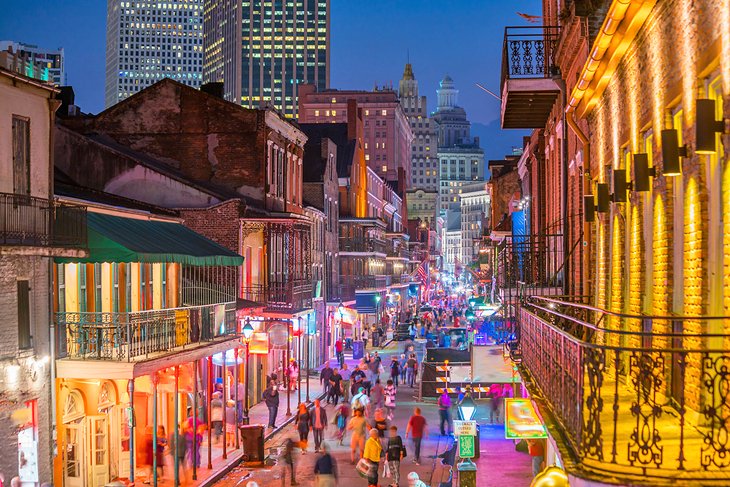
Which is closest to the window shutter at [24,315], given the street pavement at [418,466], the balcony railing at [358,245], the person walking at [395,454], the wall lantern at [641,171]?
the street pavement at [418,466]

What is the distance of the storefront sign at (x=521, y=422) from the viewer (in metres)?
15.0

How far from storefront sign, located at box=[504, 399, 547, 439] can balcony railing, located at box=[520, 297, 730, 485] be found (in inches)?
111

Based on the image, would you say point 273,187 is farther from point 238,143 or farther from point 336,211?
point 336,211

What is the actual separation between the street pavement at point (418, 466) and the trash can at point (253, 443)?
14.5 inches

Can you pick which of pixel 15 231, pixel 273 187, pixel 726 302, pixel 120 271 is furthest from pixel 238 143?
pixel 726 302

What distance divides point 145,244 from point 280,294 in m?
16.1

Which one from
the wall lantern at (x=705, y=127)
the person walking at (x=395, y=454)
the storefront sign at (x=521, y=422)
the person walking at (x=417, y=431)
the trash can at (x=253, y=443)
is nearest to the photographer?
the wall lantern at (x=705, y=127)

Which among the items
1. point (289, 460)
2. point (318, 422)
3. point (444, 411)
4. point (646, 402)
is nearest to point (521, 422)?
point (289, 460)

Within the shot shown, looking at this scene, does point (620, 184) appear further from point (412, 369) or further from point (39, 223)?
point (412, 369)

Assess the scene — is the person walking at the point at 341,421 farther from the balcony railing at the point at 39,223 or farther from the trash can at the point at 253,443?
the balcony railing at the point at 39,223

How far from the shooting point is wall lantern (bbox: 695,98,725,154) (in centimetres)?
742

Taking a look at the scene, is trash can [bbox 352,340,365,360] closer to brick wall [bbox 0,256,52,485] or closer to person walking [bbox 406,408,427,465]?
person walking [bbox 406,408,427,465]

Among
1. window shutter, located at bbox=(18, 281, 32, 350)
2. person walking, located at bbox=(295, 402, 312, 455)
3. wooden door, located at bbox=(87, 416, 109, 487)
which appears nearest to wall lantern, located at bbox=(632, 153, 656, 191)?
window shutter, located at bbox=(18, 281, 32, 350)

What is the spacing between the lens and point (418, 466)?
78.8 ft
